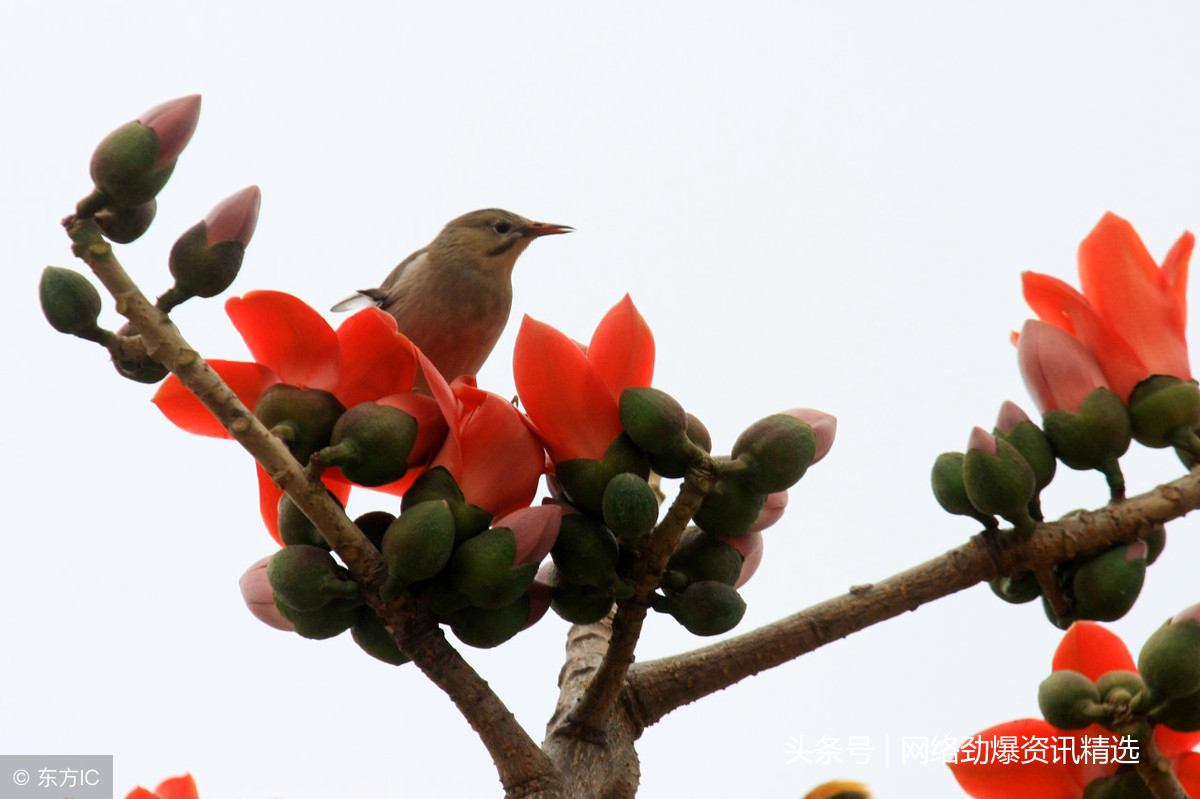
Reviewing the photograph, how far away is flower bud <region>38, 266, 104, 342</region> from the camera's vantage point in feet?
2.94

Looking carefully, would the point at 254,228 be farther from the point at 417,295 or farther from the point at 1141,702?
the point at 417,295

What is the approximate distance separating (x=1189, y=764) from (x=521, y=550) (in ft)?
2.17

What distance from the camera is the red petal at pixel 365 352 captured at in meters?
1.02

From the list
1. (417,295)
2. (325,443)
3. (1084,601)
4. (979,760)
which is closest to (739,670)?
(979,760)

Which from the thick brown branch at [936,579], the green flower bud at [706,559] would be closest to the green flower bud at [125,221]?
the green flower bud at [706,559]

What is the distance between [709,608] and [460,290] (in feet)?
6.37

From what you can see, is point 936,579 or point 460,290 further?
point 460,290

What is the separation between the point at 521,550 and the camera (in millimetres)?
960

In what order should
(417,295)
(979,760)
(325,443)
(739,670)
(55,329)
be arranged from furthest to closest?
(417,295), (739,670), (979,760), (325,443), (55,329)

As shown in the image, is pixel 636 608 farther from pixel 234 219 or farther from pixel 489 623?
pixel 234 219

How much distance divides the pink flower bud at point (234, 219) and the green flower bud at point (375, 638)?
0.35m

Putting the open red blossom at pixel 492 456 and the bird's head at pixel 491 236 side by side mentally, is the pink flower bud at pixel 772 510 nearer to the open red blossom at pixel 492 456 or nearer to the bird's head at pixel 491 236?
the open red blossom at pixel 492 456

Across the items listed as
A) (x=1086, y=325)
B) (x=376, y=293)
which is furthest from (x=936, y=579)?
(x=376, y=293)

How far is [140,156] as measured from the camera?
0.89m
